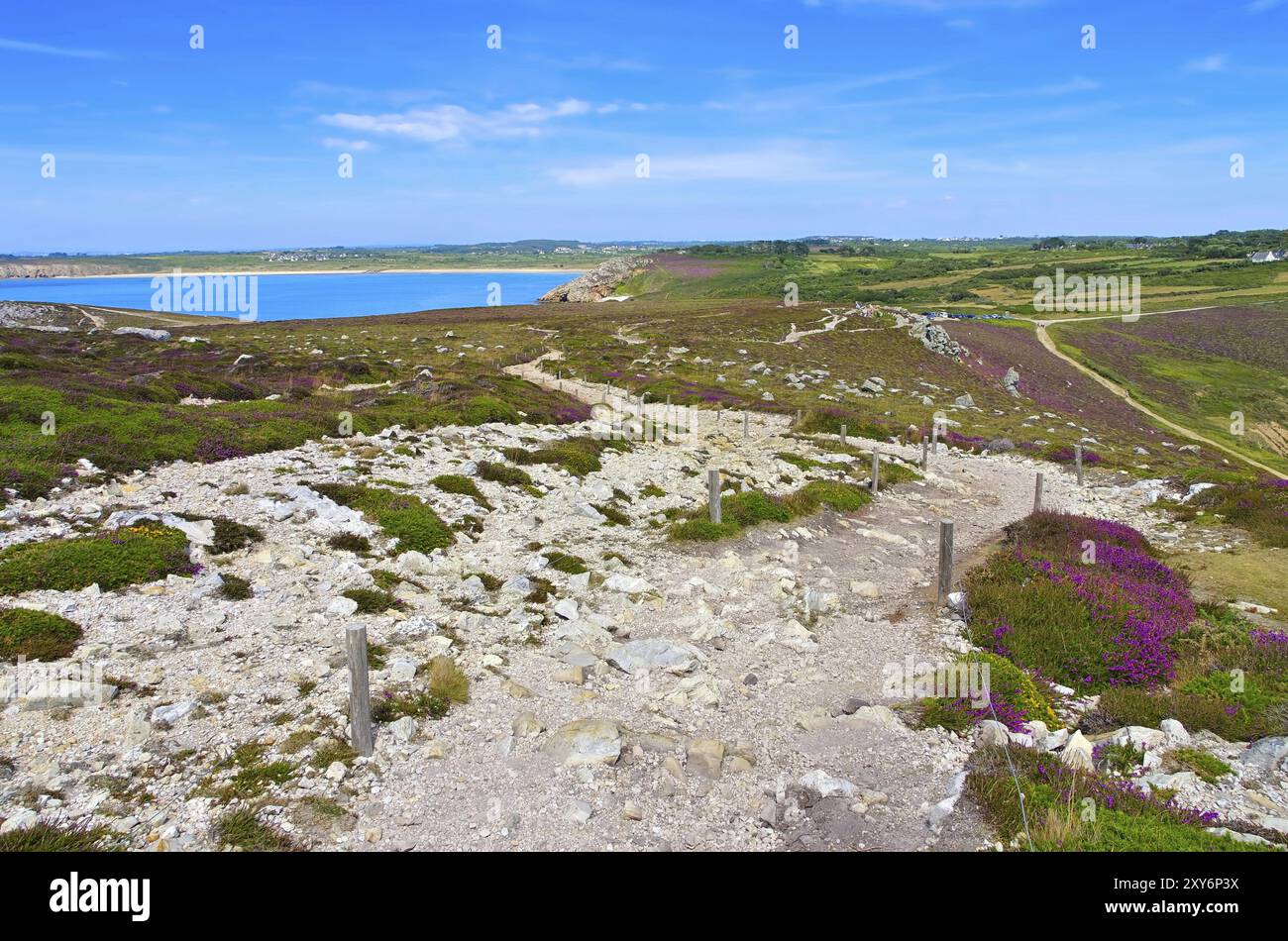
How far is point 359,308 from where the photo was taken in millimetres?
149000

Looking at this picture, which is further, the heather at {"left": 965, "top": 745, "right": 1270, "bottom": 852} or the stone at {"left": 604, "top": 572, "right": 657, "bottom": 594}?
the stone at {"left": 604, "top": 572, "right": 657, "bottom": 594}

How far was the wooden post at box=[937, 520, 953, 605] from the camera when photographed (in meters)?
15.1

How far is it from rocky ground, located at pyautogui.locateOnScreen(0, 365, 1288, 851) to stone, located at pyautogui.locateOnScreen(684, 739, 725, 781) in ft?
0.11

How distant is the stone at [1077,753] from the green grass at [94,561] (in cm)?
1487

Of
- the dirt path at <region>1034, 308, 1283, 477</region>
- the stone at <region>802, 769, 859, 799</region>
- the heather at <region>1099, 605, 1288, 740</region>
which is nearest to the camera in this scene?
the stone at <region>802, 769, 859, 799</region>

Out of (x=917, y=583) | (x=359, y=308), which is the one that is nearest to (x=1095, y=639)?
(x=917, y=583)

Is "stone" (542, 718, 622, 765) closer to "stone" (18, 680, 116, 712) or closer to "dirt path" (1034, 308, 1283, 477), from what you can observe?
"stone" (18, 680, 116, 712)

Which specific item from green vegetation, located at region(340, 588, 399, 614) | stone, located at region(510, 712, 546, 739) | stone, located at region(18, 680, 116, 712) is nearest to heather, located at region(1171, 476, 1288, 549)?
stone, located at region(510, 712, 546, 739)

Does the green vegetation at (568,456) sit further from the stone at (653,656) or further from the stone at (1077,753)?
the stone at (1077,753)

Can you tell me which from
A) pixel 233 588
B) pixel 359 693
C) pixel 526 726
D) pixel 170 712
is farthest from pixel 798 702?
pixel 233 588

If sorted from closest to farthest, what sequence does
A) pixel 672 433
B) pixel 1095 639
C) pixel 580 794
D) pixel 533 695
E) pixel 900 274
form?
1. pixel 580 794
2. pixel 533 695
3. pixel 1095 639
4. pixel 672 433
5. pixel 900 274
